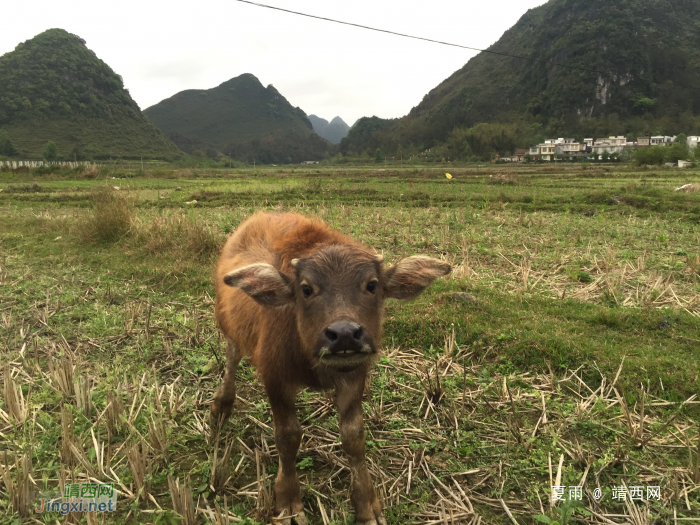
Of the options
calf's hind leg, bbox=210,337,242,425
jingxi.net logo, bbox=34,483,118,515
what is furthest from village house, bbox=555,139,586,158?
jingxi.net logo, bbox=34,483,118,515

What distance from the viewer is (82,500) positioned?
7.35 ft

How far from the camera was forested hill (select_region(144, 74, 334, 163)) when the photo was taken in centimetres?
12556

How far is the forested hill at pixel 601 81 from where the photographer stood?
90.9m

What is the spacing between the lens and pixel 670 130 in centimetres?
8231

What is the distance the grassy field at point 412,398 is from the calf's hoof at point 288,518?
0.32ft

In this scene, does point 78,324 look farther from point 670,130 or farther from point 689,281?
point 670,130

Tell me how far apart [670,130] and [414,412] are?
109569 millimetres

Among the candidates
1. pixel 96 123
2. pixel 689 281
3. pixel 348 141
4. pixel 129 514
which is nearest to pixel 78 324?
pixel 129 514

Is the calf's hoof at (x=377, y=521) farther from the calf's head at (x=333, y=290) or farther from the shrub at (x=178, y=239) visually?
the shrub at (x=178, y=239)

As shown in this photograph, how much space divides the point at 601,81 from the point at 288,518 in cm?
12164

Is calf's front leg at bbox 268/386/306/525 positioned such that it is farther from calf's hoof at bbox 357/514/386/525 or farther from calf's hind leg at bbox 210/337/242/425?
calf's hind leg at bbox 210/337/242/425

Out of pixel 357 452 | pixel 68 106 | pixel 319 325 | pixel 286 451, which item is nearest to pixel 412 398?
pixel 357 452

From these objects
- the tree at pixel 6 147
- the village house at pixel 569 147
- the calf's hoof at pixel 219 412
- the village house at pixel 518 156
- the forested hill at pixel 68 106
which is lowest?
the calf's hoof at pixel 219 412

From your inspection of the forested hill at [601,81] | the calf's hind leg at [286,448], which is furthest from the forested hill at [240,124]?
the calf's hind leg at [286,448]
